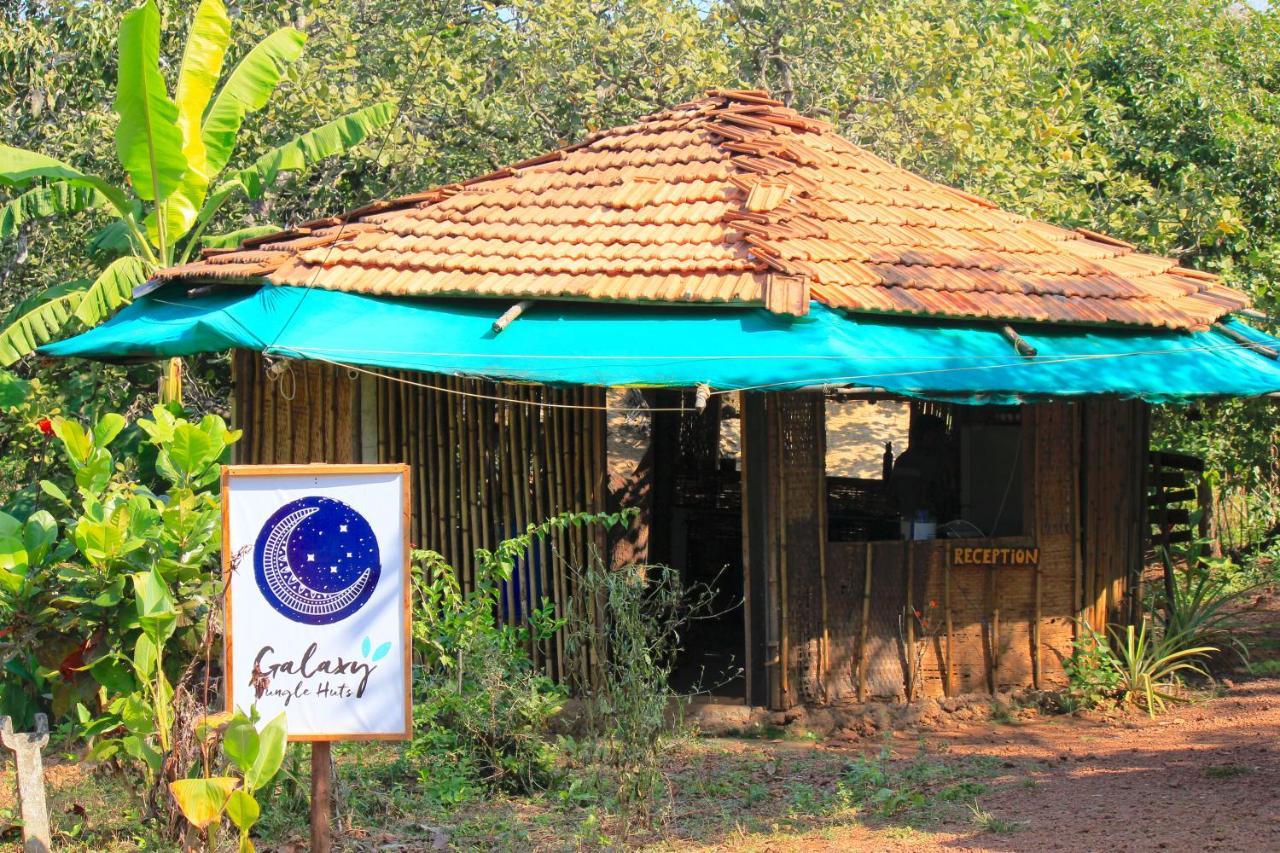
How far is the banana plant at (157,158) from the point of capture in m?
8.42

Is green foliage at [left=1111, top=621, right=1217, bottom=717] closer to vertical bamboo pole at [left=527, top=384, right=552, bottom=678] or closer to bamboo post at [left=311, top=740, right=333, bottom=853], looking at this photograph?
vertical bamboo pole at [left=527, top=384, right=552, bottom=678]

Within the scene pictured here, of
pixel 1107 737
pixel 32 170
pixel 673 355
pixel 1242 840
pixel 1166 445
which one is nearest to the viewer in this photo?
pixel 1242 840

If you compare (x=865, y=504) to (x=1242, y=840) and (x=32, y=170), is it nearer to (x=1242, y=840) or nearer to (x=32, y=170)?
(x=1242, y=840)

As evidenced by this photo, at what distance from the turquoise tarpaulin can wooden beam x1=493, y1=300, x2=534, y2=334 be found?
0.04 metres

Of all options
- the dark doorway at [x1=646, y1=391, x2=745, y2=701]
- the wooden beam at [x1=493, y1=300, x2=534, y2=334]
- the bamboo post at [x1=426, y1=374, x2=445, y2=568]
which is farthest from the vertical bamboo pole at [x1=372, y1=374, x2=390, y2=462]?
the dark doorway at [x1=646, y1=391, x2=745, y2=701]

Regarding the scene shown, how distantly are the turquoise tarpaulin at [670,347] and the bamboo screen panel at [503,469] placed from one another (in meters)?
0.58

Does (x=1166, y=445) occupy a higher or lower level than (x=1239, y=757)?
higher

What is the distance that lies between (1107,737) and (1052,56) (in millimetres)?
8312

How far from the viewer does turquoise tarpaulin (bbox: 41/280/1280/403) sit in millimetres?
7109

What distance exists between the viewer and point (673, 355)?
720cm

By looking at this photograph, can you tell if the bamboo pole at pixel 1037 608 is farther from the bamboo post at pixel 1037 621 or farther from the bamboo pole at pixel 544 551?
the bamboo pole at pixel 544 551

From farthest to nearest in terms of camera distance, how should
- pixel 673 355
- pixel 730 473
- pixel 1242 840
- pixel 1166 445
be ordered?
1. pixel 1166 445
2. pixel 730 473
3. pixel 673 355
4. pixel 1242 840

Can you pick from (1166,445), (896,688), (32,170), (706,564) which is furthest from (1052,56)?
(32,170)

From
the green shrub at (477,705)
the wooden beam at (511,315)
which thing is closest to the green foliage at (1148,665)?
the green shrub at (477,705)
